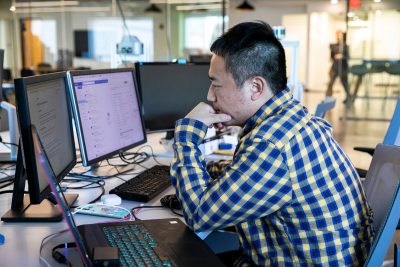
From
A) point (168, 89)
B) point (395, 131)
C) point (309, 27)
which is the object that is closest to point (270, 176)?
point (395, 131)

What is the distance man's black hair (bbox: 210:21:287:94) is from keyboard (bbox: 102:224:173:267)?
0.47 metres

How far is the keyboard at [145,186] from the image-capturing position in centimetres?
159

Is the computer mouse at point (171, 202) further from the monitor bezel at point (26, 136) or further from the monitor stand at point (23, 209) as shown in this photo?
the monitor bezel at point (26, 136)

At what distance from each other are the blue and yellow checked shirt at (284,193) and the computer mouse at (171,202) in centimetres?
29

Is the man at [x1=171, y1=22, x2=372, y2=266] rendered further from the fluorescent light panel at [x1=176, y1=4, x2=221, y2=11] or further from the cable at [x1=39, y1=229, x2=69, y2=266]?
the fluorescent light panel at [x1=176, y1=4, x2=221, y2=11]

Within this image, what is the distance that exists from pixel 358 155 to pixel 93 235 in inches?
190

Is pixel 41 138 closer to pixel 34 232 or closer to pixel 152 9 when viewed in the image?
pixel 34 232

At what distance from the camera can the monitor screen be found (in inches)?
65.2

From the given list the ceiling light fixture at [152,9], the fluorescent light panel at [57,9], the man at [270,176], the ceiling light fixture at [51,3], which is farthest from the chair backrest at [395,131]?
the ceiling light fixture at [51,3]

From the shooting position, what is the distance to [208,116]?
1.34m

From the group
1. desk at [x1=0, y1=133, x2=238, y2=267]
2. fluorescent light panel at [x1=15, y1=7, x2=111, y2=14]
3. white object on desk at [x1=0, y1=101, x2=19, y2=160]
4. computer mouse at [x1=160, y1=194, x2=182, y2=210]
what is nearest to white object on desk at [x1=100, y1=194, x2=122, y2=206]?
desk at [x1=0, y1=133, x2=238, y2=267]

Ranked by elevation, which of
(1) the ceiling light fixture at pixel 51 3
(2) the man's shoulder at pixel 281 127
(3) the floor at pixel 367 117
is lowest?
(3) the floor at pixel 367 117

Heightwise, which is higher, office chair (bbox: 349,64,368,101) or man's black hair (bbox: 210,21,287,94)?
man's black hair (bbox: 210,21,287,94)

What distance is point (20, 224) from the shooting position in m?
1.35
